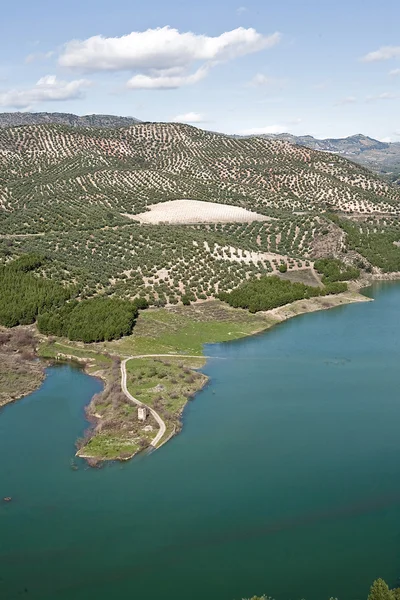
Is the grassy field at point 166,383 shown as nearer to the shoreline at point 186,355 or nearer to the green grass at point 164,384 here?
the green grass at point 164,384

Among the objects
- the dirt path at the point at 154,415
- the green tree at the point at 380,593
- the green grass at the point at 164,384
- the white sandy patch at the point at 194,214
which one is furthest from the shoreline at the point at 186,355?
the white sandy patch at the point at 194,214

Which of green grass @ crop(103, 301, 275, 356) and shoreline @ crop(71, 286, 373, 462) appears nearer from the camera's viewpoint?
green grass @ crop(103, 301, 275, 356)

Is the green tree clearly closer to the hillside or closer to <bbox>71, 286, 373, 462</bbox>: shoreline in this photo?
<bbox>71, 286, 373, 462</bbox>: shoreline

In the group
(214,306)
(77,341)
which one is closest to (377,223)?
(214,306)

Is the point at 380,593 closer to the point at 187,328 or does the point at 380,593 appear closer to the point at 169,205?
the point at 187,328

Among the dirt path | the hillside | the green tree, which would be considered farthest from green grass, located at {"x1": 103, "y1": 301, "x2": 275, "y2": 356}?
the green tree

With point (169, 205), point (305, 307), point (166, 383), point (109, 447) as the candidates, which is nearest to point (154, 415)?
point (109, 447)
